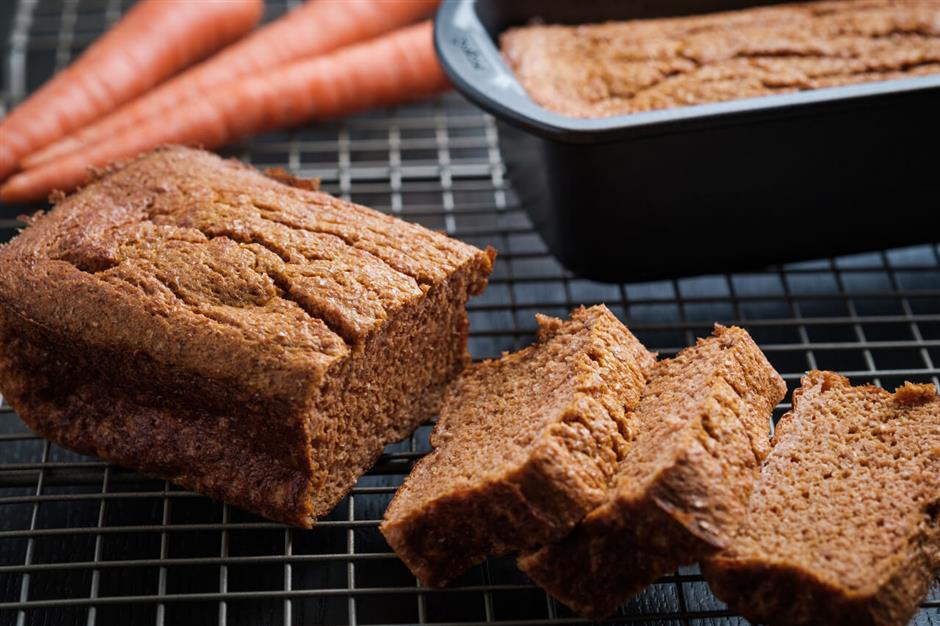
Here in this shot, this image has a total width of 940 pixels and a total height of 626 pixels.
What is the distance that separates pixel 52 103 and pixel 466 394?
2.20 meters

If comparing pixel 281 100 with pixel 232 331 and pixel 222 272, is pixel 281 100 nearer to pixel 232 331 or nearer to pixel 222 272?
pixel 222 272

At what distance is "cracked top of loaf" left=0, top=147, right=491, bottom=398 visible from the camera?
2270 mm

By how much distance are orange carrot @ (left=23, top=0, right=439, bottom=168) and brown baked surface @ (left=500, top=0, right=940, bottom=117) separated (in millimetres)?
1041

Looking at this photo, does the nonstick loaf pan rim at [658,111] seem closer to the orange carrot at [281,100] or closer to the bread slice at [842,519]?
the bread slice at [842,519]

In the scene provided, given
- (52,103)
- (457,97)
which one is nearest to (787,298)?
(457,97)

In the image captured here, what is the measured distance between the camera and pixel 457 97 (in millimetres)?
4277

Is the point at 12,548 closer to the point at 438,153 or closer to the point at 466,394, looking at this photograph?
the point at 466,394

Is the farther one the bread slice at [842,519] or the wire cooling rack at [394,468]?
the wire cooling rack at [394,468]

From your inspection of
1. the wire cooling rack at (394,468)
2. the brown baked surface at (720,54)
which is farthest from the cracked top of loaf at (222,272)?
the brown baked surface at (720,54)

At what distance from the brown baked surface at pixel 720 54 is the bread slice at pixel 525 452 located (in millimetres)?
892

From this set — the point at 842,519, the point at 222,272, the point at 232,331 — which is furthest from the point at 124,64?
the point at 842,519

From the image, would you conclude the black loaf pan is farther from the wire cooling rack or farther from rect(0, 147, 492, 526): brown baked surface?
rect(0, 147, 492, 526): brown baked surface

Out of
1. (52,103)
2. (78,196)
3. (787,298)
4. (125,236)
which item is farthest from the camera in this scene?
(52,103)

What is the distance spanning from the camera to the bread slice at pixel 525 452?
6.95ft
